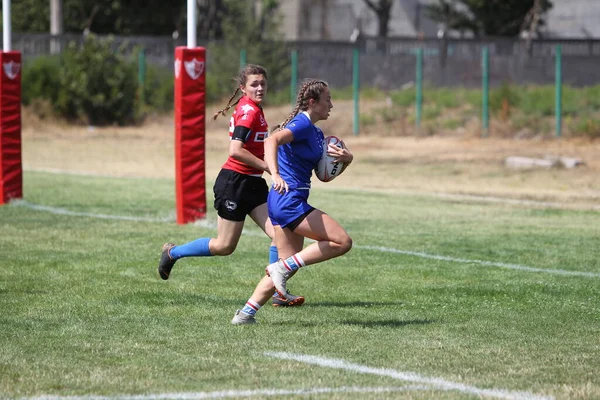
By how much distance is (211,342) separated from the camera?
7195mm

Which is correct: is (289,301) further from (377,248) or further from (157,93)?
(157,93)

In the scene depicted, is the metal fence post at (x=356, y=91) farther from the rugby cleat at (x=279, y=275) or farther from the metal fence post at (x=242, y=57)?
the rugby cleat at (x=279, y=275)

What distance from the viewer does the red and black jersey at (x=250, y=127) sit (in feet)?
28.9

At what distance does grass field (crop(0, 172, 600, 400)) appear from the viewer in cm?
615

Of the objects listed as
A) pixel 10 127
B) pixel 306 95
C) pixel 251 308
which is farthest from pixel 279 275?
pixel 10 127

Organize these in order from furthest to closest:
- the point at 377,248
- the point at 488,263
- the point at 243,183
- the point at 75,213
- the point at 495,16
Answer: the point at 495,16, the point at 75,213, the point at 377,248, the point at 488,263, the point at 243,183

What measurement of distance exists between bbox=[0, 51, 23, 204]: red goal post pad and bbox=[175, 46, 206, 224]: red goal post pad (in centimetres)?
335

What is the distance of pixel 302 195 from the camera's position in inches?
303

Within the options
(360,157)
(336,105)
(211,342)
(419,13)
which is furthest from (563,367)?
(419,13)

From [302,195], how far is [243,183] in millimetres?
1389

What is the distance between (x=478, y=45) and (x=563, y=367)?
2969cm

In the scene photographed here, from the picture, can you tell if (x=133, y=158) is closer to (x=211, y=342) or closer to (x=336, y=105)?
(x=336, y=105)

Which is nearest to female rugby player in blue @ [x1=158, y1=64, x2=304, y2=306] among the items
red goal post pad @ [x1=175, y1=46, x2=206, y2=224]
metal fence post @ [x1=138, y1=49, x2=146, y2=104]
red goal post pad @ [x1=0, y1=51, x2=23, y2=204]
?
red goal post pad @ [x1=175, y1=46, x2=206, y2=224]

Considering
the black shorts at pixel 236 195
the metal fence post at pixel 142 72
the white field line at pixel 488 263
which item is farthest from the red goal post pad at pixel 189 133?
the metal fence post at pixel 142 72
